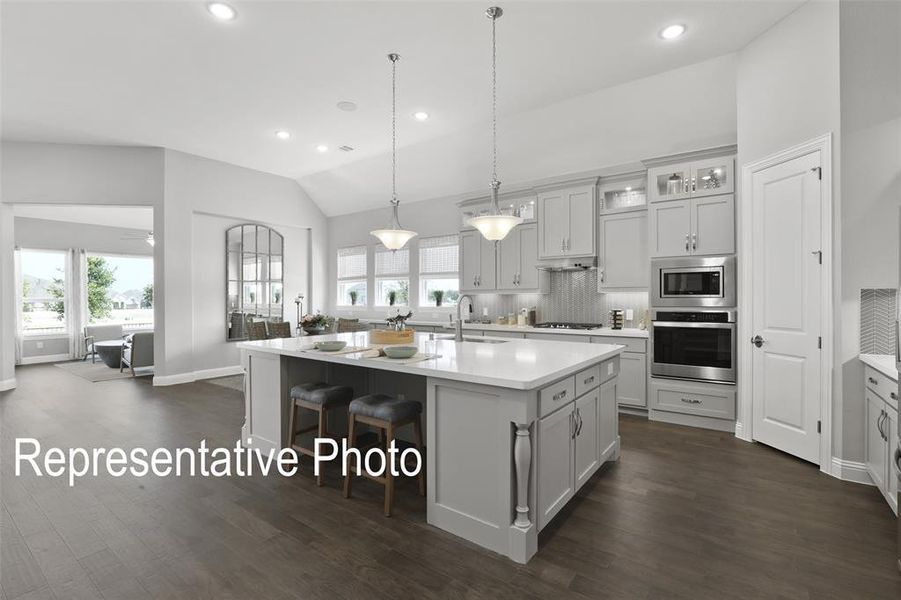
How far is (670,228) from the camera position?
421 centimetres

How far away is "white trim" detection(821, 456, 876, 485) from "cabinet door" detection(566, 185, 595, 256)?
2753 millimetres

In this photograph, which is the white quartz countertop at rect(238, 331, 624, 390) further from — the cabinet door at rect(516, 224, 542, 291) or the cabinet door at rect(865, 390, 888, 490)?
the cabinet door at rect(516, 224, 542, 291)

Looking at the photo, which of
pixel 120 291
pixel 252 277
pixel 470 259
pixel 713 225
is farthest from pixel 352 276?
pixel 713 225

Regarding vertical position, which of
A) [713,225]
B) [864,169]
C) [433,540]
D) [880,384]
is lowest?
[433,540]

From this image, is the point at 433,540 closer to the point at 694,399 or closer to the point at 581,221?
the point at 694,399

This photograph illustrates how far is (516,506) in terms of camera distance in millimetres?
2043

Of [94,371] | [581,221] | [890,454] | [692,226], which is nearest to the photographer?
[890,454]

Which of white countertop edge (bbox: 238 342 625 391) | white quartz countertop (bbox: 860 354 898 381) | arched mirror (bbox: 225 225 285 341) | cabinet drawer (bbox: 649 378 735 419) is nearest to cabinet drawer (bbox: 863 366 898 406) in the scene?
white quartz countertop (bbox: 860 354 898 381)

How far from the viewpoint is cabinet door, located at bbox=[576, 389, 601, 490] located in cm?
253

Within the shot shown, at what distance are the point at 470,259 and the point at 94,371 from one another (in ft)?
21.8

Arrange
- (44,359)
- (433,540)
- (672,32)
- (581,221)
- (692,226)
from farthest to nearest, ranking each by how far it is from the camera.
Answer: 1. (44,359)
2. (581,221)
3. (692,226)
4. (672,32)
5. (433,540)

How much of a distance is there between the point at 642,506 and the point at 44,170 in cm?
791

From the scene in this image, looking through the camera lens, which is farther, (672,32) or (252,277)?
(252,277)

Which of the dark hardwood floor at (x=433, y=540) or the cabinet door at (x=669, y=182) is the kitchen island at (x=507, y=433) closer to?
the dark hardwood floor at (x=433, y=540)
